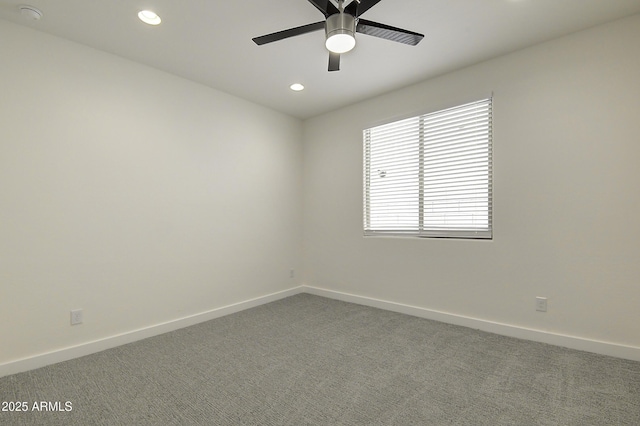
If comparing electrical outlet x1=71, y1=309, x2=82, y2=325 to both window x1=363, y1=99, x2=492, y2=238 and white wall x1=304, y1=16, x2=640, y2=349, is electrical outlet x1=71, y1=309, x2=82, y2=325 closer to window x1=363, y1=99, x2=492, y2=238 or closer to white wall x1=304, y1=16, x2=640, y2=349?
window x1=363, y1=99, x2=492, y2=238

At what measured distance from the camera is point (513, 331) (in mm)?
2873

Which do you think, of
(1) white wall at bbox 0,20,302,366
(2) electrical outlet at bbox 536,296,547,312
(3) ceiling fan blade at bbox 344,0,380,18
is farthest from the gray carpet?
(3) ceiling fan blade at bbox 344,0,380,18

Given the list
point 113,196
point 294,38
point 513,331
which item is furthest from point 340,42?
point 513,331

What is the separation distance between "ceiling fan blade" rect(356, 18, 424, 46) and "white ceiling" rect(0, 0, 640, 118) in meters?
0.26

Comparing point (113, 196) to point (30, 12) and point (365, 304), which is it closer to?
point (30, 12)

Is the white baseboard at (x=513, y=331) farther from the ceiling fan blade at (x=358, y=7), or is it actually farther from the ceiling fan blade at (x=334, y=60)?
the ceiling fan blade at (x=358, y=7)

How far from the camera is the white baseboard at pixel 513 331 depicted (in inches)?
95.3

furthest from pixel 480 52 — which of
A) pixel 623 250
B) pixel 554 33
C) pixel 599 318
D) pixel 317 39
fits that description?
pixel 599 318

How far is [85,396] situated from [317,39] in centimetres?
319

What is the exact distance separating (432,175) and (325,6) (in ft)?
7.18

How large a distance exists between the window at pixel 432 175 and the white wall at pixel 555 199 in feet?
0.41

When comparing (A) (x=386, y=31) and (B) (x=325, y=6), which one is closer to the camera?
(B) (x=325, y=6)

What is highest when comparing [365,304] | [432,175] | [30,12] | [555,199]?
[30,12]

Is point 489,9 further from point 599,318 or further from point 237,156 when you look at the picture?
point 237,156
